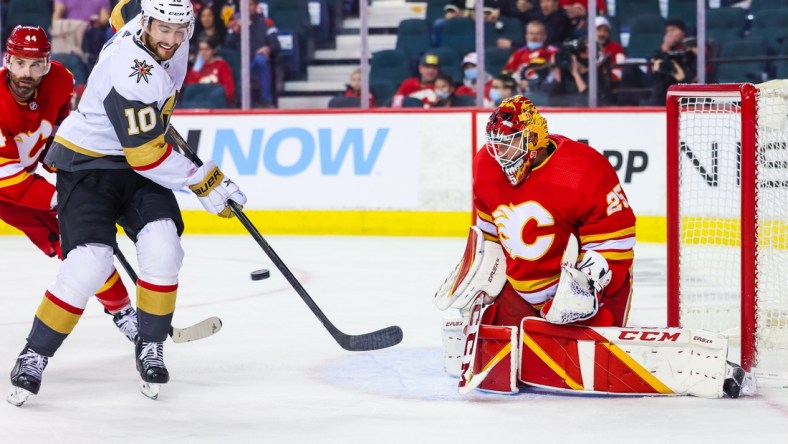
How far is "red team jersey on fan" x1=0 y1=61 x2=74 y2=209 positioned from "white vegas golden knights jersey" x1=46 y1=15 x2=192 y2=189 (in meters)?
0.42

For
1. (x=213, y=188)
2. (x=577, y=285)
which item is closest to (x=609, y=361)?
(x=577, y=285)

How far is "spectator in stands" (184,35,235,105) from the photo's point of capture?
8.07 m

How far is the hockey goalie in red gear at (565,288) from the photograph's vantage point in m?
3.48

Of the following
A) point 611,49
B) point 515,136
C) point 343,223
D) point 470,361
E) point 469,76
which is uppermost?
point 611,49

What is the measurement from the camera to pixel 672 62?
734 centimetres

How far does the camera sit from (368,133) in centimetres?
768

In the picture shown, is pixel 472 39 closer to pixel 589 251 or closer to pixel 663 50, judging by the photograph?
pixel 663 50

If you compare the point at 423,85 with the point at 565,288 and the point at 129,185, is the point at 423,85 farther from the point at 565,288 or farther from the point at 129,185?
the point at 565,288

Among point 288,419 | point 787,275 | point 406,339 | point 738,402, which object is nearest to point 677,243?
point 787,275

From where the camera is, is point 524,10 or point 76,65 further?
point 76,65

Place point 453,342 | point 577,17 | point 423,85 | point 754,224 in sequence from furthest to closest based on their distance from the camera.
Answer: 1. point 423,85
2. point 577,17
3. point 453,342
4. point 754,224

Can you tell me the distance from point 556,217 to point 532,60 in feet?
13.6

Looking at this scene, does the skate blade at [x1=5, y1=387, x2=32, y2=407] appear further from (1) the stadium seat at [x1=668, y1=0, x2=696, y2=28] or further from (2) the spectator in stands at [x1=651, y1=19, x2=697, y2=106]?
(1) the stadium seat at [x1=668, y1=0, x2=696, y2=28]

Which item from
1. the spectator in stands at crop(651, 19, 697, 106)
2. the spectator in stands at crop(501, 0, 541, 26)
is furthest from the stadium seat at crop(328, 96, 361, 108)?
the spectator in stands at crop(651, 19, 697, 106)
